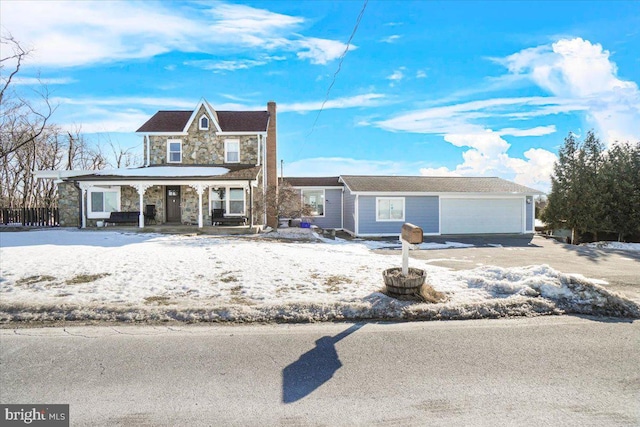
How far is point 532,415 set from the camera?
2988 millimetres

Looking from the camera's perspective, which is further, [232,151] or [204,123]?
[232,151]

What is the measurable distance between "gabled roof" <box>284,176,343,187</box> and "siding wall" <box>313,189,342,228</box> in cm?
49

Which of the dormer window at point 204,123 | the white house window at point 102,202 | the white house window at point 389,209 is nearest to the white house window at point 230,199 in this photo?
the dormer window at point 204,123

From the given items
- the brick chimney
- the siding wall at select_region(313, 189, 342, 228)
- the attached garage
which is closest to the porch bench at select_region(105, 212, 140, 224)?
the brick chimney

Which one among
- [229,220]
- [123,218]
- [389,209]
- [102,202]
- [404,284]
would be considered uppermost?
[102,202]

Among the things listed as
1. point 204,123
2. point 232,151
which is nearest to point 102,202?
point 204,123

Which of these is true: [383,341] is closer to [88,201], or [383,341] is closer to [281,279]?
[281,279]

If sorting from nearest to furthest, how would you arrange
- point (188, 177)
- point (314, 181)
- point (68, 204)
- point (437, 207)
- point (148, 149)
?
point (188, 177) < point (68, 204) < point (437, 207) < point (148, 149) < point (314, 181)

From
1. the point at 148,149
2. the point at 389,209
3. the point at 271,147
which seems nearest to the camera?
the point at 389,209

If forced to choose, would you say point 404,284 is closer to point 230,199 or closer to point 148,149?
point 230,199

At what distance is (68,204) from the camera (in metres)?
19.7

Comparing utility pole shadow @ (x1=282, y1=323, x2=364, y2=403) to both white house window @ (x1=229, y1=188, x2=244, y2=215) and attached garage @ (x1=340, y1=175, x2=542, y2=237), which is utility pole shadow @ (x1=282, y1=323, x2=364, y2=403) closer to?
attached garage @ (x1=340, y1=175, x2=542, y2=237)

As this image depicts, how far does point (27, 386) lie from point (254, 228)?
46.9ft

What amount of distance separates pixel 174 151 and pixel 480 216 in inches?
728
